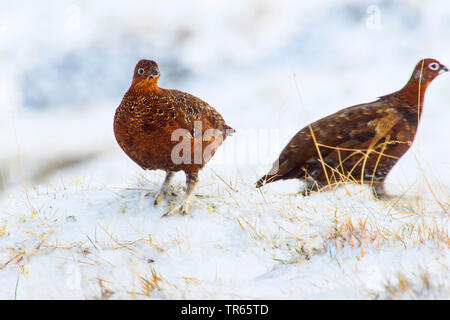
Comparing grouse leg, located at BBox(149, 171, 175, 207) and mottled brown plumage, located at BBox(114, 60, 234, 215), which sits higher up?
mottled brown plumage, located at BBox(114, 60, 234, 215)

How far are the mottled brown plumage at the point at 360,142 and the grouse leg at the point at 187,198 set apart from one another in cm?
83

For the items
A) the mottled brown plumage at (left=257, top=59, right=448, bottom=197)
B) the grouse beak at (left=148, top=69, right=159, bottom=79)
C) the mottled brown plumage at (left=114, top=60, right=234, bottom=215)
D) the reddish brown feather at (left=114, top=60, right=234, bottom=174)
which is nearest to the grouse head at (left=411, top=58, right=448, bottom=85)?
the mottled brown plumage at (left=257, top=59, right=448, bottom=197)

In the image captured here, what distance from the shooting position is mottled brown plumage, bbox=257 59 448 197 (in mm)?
4051

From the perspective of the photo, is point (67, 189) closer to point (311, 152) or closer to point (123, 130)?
point (123, 130)

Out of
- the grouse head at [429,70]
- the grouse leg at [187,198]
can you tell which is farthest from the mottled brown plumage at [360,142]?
the grouse leg at [187,198]

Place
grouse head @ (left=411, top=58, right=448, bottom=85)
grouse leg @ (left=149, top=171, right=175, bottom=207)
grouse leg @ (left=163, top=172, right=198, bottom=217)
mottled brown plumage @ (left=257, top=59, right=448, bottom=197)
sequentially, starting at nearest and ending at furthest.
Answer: grouse leg @ (left=163, top=172, right=198, bottom=217)
grouse leg @ (left=149, top=171, right=175, bottom=207)
mottled brown plumage @ (left=257, top=59, right=448, bottom=197)
grouse head @ (left=411, top=58, right=448, bottom=85)

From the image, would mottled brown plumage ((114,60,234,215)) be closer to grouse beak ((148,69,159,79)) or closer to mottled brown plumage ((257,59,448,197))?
grouse beak ((148,69,159,79))

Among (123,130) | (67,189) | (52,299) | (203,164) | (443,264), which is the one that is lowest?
(52,299)

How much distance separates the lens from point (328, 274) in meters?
2.49

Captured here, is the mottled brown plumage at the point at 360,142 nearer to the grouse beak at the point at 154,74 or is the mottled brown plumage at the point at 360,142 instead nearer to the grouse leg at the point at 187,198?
the grouse leg at the point at 187,198

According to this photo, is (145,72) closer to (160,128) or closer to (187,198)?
(160,128)

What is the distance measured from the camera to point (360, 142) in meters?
4.07

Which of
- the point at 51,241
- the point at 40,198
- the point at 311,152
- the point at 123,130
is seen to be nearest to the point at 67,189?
the point at 40,198
